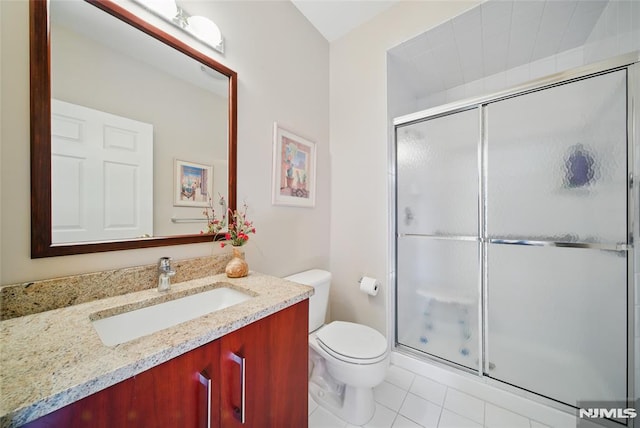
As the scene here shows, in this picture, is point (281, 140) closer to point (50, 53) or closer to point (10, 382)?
point (50, 53)

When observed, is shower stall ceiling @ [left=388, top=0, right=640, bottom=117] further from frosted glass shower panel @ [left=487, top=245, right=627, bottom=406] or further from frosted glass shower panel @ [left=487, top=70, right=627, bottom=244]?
frosted glass shower panel @ [left=487, top=245, right=627, bottom=406]

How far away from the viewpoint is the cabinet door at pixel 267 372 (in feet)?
2.24

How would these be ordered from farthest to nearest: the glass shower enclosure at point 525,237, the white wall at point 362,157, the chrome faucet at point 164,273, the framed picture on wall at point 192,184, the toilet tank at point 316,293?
the white wall at point 362,157, the toilet tank at point 316,293, the glass shower enclosure at point 525,237, the framed picture on wall at point 192,184, the chrome faucet at point 164,273

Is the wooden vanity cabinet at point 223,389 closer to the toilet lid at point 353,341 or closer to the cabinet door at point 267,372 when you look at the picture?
the cabinet door at point 267,372

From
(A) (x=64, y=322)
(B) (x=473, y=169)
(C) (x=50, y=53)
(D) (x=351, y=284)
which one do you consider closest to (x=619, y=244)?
(B) (x=473, y=169)

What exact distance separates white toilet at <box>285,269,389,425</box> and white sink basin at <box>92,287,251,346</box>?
0.57 metres

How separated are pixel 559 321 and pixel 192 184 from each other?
2.14 m

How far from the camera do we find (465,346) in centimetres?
157

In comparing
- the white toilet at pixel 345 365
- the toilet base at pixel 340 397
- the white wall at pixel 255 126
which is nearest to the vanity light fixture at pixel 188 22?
the white wall at pixel 255 126

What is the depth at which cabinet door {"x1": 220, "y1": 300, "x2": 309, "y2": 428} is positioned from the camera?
682 mm

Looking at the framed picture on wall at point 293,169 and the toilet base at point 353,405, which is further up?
the framed picture on wall at point 293,169

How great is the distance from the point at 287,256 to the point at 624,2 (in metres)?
2.42

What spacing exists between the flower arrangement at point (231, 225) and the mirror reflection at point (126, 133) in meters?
0.04

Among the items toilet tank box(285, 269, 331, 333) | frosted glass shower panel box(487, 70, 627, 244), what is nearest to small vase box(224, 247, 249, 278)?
toilet tank box(285, 269, 331, 333)
